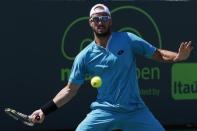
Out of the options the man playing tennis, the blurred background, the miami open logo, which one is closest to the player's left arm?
the man playing tennis

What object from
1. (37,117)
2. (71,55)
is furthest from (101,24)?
(71,55)

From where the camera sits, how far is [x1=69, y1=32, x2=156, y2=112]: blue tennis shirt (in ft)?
18.8

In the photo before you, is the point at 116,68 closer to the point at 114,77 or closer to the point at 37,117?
the point at 114,77


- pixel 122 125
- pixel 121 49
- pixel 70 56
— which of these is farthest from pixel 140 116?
pixel 70 56

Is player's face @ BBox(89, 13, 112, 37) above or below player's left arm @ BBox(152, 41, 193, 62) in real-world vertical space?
above

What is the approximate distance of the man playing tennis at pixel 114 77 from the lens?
568cm

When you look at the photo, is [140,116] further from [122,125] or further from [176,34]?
[176,34]

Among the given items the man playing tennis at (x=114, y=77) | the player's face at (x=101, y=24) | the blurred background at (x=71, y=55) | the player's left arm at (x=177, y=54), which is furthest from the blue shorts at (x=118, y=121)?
the blurred background at (x=71, y=55)

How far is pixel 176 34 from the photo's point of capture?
9.22m

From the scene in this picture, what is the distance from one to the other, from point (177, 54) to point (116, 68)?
54 cm

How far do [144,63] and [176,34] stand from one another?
2.07ft

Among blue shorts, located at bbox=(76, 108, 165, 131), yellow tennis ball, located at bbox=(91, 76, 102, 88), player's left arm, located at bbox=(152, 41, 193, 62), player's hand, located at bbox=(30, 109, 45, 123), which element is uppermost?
player's left arm, located at bbox=(152, 41, 193, 62)

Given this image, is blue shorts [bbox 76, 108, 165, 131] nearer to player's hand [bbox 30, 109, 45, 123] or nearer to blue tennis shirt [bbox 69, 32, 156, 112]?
blue tennis shirt [bbox 69, 32, 156, 112]

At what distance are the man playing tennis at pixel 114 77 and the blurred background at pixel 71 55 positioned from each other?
2854 mm
